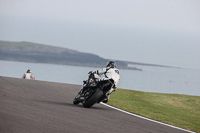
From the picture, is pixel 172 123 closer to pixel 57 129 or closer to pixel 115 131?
pixel 115 131

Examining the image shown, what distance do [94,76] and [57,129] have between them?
541cm

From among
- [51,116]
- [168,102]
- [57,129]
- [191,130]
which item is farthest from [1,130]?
[168,102]

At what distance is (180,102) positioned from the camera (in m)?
22.2

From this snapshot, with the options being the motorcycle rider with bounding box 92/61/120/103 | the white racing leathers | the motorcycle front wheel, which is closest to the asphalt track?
the motorcycle front wheel

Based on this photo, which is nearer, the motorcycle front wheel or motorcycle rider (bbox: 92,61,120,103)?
the motorcycle front wheel

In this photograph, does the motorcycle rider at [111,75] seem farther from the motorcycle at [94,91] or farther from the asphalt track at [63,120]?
the asphalt track at [63,120]

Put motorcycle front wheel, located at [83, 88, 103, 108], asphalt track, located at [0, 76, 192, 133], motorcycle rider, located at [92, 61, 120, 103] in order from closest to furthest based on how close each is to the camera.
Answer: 1. asphalt track, located at [0, 76, 192, 133]
2. motorcycle front wheel, located at [83, 88, 103, 108]
3. motorcycle rider, located at [92, 61, 120, 103]

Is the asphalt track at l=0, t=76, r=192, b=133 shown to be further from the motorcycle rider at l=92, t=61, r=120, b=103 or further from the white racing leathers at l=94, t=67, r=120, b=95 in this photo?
the white racing leathers at l=94, t=67, r=120, b=95

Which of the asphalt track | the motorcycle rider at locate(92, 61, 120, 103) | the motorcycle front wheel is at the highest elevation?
the motorcycle rider at locate(92, 61, 120, 103)

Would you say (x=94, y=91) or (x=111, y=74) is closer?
(x=94, y=91)

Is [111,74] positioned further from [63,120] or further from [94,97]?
[63,120]

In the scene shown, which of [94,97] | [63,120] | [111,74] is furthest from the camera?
[111,74]

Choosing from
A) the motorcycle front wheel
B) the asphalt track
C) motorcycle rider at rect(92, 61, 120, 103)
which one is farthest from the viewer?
motorcycle rider at rect(92, 61, 120, 103)

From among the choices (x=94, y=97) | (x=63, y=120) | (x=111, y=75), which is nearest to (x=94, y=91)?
(x=94, y=97)
